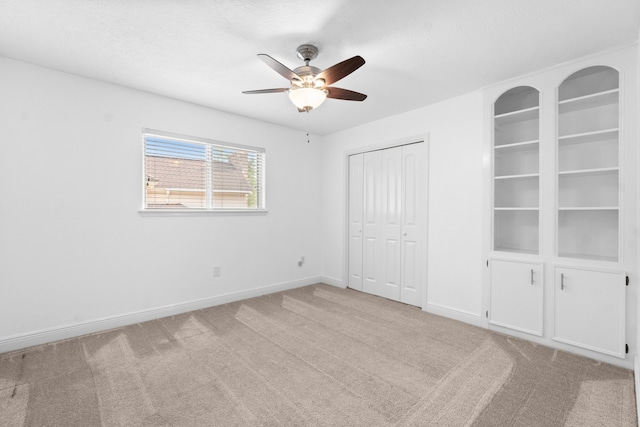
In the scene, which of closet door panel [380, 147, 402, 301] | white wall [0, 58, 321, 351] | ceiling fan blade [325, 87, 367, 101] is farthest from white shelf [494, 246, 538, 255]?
white wall [0, 58, 321, 351]

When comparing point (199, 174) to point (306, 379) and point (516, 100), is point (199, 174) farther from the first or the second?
point (516, 100)

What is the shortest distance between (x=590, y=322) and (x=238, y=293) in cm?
381

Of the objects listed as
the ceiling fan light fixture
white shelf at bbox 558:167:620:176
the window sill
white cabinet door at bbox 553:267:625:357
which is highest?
the ceiling fan light fixture

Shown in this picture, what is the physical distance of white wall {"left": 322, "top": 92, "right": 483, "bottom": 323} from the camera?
3.34 metres

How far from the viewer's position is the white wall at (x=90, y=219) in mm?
2662

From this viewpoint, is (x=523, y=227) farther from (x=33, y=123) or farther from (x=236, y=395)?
(x=33, y=123)

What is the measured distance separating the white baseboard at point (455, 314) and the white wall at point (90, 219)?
251 cm

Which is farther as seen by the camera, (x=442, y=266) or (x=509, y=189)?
(x=442, y=266)

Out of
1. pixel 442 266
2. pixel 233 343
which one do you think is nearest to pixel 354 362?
pixel 233 343

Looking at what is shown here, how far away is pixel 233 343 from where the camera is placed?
2.82 meters

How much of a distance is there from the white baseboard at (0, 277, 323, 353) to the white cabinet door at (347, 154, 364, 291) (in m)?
1.30

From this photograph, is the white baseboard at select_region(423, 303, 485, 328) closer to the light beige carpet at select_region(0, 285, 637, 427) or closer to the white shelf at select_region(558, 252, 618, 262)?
the light beige carpet at select_region(0, 285, 637, 427)

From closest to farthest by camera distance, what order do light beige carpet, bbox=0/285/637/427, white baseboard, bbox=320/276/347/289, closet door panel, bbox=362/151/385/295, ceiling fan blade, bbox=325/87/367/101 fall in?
light beige carpet, bbox=0/285/637/427, ceiling fan blade, bbox=325/87/367/101, closet door panel, bbox=362/151/385/295, white baseboard, bbox=320/276/347/289

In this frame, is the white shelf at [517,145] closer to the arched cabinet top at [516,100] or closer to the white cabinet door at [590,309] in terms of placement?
the arched cabinet top at [516,100]
